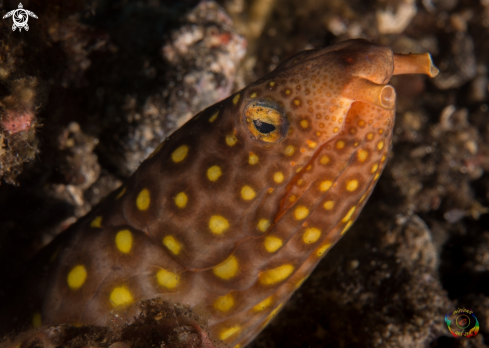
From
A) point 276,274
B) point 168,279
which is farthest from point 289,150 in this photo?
point 168,279

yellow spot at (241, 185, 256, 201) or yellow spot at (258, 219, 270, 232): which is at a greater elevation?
yellow spot at (241, 185, 256, 201)

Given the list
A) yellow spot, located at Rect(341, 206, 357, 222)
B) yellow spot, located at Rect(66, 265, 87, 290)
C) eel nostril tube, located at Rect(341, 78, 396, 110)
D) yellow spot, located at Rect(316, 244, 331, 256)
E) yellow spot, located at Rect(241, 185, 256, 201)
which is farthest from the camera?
yellow spot, located at Rect(66, 265, 87, 290)

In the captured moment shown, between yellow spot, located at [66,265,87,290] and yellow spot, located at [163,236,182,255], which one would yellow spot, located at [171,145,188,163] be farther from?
yellow spot, located at [66,265,87,290]

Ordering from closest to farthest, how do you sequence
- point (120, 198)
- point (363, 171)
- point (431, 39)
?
point (363, 171) < point (120, 198) < point (431, 39)

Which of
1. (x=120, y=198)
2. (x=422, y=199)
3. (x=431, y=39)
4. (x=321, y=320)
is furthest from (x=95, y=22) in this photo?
(x=431, y=39)

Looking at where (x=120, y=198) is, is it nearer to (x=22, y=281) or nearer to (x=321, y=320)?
(x=22, y=281)

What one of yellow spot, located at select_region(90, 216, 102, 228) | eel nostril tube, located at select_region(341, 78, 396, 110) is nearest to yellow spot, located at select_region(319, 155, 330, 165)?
eel nostril tube, located at select_region(341, 78, 396, 110)
